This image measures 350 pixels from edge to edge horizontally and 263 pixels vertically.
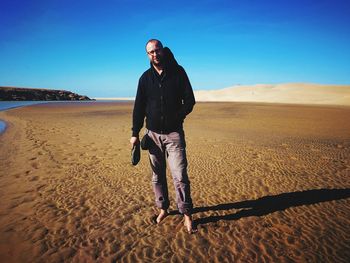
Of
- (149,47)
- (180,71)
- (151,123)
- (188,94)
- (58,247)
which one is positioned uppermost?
(149,47)

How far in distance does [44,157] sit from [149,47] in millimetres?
6263

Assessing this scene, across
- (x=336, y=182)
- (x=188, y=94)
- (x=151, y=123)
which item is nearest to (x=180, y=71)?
(x=188, y=94)

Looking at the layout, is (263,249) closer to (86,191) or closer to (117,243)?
(117,243)

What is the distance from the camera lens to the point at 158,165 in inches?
131

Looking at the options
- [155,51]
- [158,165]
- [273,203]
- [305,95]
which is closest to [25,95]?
[305,95]

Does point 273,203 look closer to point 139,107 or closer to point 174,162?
point 174,162

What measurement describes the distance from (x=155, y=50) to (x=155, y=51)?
12 millimetres

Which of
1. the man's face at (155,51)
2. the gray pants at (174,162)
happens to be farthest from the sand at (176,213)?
the man's face at (155,51)

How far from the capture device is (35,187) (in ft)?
16.6

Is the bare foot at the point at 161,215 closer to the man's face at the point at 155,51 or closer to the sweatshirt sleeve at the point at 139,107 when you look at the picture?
the sweatshirt sleeve at the point at 139,107

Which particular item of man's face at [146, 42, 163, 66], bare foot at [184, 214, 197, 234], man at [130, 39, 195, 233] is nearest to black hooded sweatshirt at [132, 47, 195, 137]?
man at [130, 39, 195, 233]

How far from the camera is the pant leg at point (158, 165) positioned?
326 centimetres

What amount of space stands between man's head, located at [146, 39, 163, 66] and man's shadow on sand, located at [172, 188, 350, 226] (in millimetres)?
2545

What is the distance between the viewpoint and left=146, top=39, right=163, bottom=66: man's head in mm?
2945
